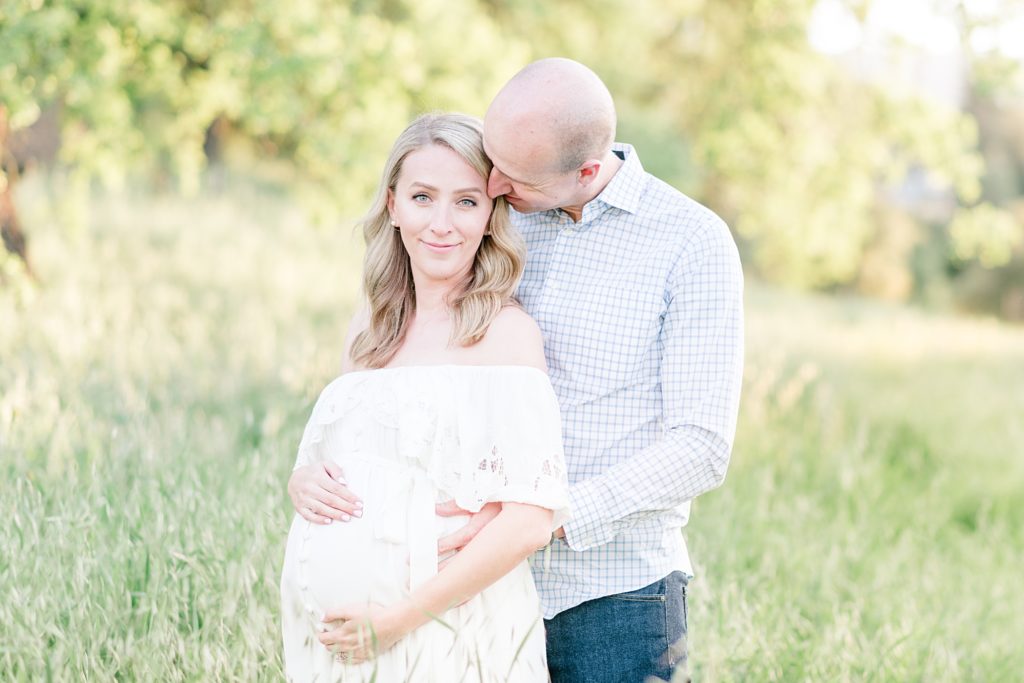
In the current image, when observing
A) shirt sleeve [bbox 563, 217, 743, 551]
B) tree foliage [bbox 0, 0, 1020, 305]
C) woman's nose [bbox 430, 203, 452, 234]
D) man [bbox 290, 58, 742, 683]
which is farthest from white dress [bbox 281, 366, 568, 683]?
tree foliage [bbox 0, 0, 1020, 305]

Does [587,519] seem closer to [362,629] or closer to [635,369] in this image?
[635,369]

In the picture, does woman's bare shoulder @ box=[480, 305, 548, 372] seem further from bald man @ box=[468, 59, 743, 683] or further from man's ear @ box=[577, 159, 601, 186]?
man's ear @ box=[577, 159, 601, 186]

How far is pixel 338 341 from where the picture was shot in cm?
738

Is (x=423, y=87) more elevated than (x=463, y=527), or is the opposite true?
(x=423, y=87)

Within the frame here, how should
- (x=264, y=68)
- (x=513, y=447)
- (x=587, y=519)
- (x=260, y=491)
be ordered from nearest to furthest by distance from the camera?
(x=513, y=447)
(x=587, y=519)
(x=260, y=491)
(x=264, y=68)

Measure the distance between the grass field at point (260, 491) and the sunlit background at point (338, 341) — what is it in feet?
0.07

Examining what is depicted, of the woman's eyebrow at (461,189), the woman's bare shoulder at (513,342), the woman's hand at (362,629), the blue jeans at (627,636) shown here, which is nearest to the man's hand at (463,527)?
the woman's hand at (362,629)

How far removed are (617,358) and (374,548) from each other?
2.59 feet

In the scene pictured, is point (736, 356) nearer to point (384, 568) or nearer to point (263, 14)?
point (384, 568)

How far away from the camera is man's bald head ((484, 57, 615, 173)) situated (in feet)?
8.37

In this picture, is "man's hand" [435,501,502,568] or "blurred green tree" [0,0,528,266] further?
"blurred green tree" [0,0,528,266]

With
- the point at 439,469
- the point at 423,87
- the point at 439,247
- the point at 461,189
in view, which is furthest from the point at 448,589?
the point at 423,87

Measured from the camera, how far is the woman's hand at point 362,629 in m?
2.29

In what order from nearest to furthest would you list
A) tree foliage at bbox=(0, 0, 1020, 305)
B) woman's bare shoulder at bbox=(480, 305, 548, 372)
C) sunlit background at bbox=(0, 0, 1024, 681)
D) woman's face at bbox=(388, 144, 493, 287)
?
woman's bare shoulder at bbox=(480, 305, 548, 372) → woman's face at bbox=(388, 144, 493, 287) → sunlit background at bbox=(0, 0, 1024, 681) → tree foliage at bbox=(0, 0, 1020, 305)
